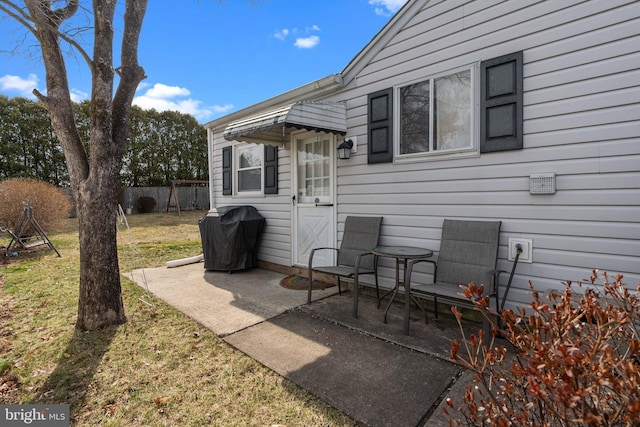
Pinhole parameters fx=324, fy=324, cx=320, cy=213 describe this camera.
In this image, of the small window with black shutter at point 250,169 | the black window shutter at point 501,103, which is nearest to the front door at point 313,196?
the small window with black shutter at point 250,169

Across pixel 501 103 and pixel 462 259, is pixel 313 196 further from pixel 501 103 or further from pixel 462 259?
pixel 501 103

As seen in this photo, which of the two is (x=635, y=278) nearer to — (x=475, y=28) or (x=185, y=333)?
(x=475, y=28)

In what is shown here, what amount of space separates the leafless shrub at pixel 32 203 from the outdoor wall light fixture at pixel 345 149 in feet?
26.2

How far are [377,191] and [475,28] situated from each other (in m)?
1.97

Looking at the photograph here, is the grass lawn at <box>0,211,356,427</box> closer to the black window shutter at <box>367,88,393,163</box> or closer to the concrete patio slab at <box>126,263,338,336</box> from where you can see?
the concrete patio slab at <box>126,263,338,336</box>

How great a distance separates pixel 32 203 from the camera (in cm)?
805

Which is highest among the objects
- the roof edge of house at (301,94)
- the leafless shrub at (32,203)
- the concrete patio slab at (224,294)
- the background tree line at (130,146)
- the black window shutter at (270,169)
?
the background tree line at (130,146)

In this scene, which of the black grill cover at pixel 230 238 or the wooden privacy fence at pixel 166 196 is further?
the wooden privacy fence at pixel 166 196

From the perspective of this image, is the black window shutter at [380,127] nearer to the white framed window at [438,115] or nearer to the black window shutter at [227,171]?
the white framed window at [438,115]

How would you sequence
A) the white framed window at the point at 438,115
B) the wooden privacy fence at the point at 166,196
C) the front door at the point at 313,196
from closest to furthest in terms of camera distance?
1. the white framed window at the point at 438,115
2. the front door at the point at 313,196
3. the wooden privacy fence at the point at 166,196

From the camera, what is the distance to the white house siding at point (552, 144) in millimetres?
2514

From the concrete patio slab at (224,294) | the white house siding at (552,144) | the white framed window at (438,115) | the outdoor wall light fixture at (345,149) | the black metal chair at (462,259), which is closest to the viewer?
the white house siding at (552,144)

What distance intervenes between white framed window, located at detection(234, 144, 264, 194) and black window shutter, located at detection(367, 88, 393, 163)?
2446 millimetres

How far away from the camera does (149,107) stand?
718 inches
